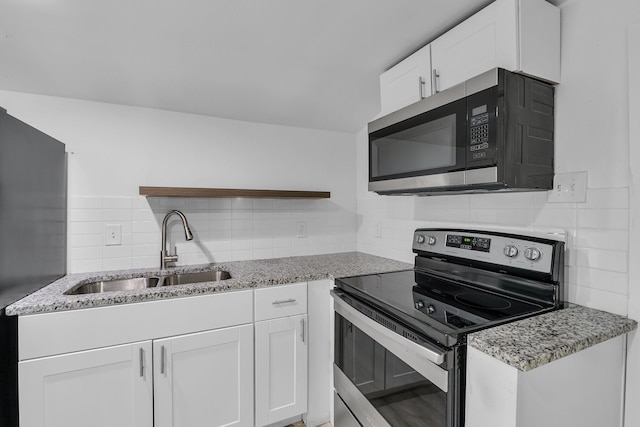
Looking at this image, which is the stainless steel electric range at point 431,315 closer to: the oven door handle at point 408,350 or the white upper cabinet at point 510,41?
the oven door handle at point 408,350

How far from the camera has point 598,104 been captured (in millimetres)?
1091

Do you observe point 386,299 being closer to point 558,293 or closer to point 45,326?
point 558,293

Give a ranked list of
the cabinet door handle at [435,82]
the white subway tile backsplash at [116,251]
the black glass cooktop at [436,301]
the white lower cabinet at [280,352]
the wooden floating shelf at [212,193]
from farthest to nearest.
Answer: the white subway tile backsplash at [116,251]
the wooden floating shelf at [212,193]
the white lower cabinet at [280,352]
the cabinet door handle at [435,82]
the black glass cooktop at [436,301]

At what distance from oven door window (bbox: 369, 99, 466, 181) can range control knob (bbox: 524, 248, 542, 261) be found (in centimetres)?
42

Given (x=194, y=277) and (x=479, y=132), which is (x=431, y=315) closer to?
(x=479, y=132)

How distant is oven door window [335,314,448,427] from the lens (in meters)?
0.97

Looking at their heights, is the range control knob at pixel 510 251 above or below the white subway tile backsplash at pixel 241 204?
below

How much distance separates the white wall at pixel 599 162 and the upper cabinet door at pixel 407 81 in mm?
500

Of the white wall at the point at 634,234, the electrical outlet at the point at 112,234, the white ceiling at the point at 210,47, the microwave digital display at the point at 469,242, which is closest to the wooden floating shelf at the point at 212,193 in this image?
the electrical outlet at the point at 112,234

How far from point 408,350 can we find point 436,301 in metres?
0.29

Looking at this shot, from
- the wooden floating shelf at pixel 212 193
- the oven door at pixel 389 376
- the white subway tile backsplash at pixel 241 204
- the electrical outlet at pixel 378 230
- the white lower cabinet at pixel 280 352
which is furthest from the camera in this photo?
A: the electrical outlet at pixel 378 230

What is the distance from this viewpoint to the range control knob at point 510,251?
1234 millimetres

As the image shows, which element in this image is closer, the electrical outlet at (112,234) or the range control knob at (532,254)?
the range control knob at (532,254)

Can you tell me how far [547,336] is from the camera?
33.8 inches
